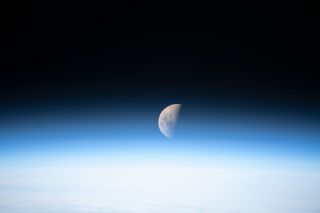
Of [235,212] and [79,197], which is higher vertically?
[79,197]

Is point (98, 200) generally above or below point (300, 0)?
above

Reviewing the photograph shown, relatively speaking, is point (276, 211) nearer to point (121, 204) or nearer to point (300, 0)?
point (121, 204)

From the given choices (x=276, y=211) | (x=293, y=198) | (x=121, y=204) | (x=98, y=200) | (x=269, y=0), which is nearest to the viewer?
(x=269, y=0)

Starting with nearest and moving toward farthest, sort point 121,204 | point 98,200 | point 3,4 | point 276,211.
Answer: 1. point 3,4
2. point 276,211
3. point 121,204
4. point 98,200

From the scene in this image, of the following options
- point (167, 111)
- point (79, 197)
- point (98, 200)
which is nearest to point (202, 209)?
point (98, 200)

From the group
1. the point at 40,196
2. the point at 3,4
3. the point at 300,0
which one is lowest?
the point at 3,4

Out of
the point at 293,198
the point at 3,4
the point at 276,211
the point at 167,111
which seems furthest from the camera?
the point at 293,198

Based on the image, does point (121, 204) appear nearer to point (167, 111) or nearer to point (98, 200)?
point (98, 200)

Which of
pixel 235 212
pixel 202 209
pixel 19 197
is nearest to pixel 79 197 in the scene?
pixel 19 197

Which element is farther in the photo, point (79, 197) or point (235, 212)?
point (79, 197)
